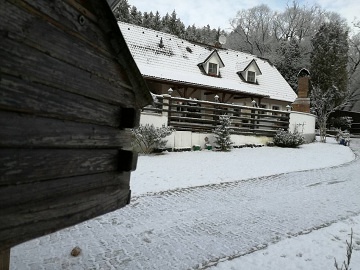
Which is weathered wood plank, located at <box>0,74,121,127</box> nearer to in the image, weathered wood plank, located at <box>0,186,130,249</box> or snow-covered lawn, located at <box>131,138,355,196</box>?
weathered wood plank, located at <box>0,186,130,249</box>

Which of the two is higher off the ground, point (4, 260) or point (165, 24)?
point (165, 24)

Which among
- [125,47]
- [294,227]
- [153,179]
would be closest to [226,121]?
[153,179]

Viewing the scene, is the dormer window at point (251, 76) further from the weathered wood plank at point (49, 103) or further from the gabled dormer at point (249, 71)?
the weathered wood plank at point (49, 103)

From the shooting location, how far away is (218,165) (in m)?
9.75

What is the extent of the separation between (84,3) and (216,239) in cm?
371

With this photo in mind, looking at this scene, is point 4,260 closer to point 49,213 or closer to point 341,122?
A: point 49,213

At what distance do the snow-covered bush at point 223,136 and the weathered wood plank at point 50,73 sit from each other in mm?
11034

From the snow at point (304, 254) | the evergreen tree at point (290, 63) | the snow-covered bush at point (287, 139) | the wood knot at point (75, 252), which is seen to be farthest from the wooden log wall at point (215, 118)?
the evergreen tree at point (290, 63)

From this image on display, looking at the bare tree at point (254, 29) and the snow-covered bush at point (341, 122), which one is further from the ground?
the bare tree at point (254, 29)

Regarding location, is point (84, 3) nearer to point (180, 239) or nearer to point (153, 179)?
point (180, 239)

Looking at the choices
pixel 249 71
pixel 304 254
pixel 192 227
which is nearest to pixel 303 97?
pixel 249 71

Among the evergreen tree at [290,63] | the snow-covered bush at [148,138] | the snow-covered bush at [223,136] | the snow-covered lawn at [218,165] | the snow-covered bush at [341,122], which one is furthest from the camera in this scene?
the evergreen tree at [290,63]

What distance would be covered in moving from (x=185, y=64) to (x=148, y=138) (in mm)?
10344

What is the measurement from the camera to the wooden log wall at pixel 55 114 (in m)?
1.15
